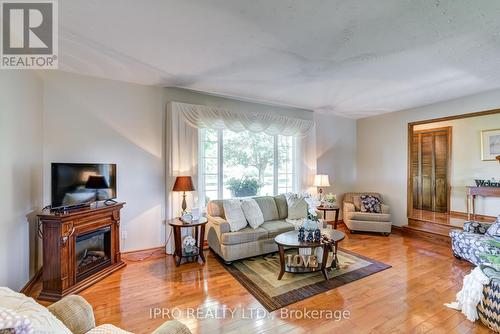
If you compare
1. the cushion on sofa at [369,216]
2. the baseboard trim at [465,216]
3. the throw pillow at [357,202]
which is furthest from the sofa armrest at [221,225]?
the baseboard trim at [465,216]

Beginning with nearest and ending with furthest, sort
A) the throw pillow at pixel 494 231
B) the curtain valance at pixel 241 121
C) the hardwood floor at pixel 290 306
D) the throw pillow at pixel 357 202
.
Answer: the hardwood floor at pixel 290 306 < the throw pillow at pixel 494 231 < the curtain valance at pixel 241 121 < the throw pillow at pixel 357 202

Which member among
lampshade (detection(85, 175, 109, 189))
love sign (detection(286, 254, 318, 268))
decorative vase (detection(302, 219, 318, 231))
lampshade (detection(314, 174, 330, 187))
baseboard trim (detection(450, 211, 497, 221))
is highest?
lampshade (detection(85, 175, 109, 189))

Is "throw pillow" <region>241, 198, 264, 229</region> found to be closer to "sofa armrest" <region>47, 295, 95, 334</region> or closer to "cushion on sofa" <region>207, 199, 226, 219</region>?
"cushion on sofa" <region>207, 199, 226, 219</region>

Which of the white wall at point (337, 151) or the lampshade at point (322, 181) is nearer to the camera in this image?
the lampshade at point (322, 181)

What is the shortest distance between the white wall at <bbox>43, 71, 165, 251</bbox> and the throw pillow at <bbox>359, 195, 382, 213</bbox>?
4.01 meters

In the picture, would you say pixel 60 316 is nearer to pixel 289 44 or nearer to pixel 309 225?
pixel 309 225

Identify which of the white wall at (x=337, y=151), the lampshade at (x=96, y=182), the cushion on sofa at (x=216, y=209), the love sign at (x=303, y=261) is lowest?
the love sign at (x=303, y=261)

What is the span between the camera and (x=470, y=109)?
4.02 m

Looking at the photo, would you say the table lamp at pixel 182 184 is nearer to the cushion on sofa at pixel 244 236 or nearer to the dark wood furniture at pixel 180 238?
the dark wood furniture at pixel 180 238

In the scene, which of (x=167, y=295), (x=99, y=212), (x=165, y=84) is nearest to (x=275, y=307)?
(x=167, y=295)

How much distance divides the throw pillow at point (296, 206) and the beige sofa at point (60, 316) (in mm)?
3067

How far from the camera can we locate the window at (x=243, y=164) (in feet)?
13.5

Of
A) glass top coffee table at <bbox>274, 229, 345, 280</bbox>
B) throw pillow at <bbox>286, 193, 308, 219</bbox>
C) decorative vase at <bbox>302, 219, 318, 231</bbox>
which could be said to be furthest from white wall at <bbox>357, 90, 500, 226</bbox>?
decorative vase at <bbox>302, 219, 318, 231</bbox>

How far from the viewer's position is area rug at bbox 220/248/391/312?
8.12 feet
